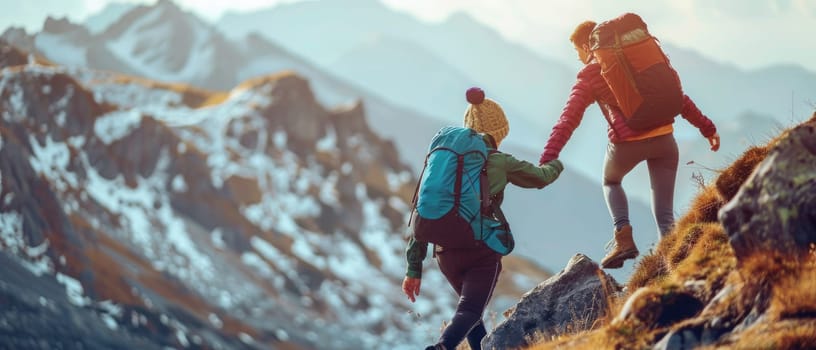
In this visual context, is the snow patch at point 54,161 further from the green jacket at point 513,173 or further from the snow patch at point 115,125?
the green jacket at point 513,173

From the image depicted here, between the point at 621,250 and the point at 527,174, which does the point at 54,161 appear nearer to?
the point at 621,250

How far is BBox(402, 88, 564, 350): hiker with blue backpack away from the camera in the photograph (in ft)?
27.7

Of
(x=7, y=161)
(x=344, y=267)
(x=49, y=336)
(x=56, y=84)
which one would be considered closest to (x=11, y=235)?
(x=7, y=161)

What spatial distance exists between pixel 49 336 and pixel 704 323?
345 feet

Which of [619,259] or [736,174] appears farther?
[619,259]

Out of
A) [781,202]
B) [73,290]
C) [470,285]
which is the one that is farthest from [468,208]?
[73,290]

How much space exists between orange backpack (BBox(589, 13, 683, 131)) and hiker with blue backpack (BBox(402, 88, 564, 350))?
1272 mm

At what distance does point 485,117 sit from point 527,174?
82 cm

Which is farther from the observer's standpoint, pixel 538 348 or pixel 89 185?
pixel 89 185

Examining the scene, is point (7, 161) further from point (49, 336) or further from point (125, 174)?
point (125, 174)

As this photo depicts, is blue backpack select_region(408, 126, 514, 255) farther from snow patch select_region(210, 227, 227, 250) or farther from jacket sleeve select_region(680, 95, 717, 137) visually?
snow patch select_region(210, 227, 227, 250)

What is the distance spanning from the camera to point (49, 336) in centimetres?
10306

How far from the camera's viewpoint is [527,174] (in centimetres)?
855

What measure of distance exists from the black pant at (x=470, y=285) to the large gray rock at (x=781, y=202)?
232cm
